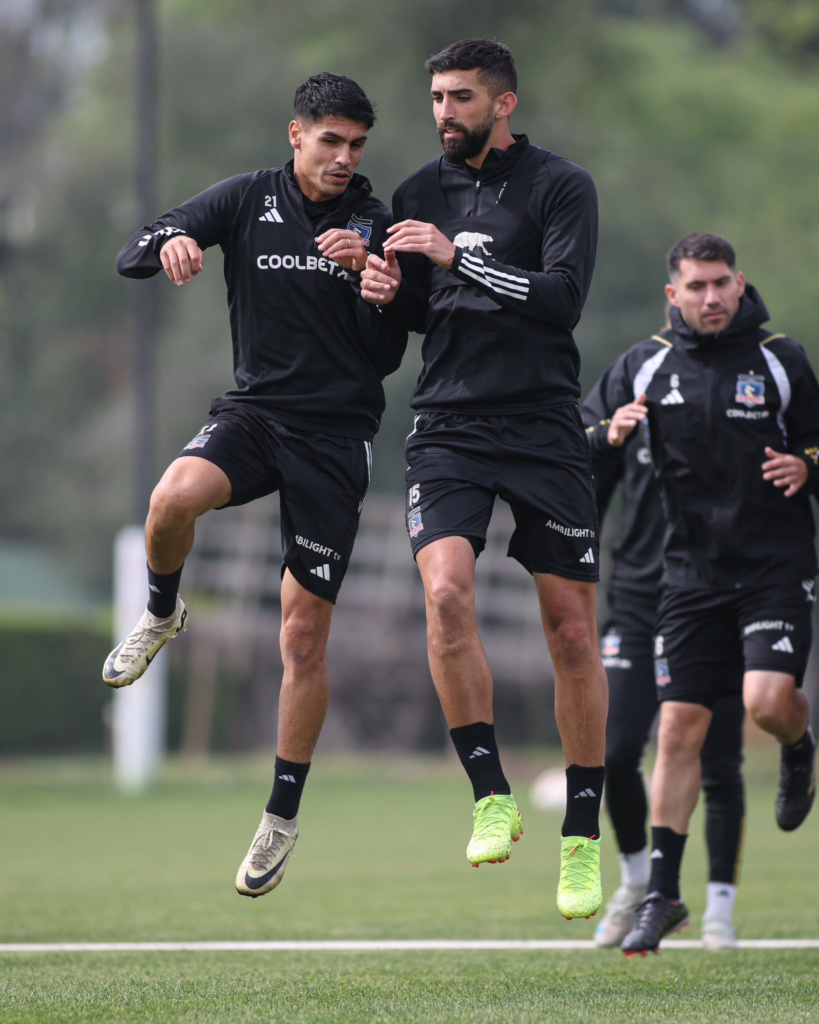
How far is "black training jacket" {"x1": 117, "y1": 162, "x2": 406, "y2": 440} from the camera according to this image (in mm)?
5777

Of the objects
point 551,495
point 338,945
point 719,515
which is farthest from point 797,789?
point 551,495

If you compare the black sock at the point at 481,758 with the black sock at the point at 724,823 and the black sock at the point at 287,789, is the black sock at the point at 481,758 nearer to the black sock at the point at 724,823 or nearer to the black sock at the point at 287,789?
the black sock at the point at 287,789

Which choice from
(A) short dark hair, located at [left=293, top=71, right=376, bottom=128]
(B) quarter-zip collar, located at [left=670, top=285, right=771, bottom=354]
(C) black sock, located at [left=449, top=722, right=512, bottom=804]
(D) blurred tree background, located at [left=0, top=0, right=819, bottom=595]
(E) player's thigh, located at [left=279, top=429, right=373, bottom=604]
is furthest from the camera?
(D) blurred tree background, located at [left=0, top=0, right=819, bottom=595]

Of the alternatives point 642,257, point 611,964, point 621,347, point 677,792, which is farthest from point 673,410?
point 642,257

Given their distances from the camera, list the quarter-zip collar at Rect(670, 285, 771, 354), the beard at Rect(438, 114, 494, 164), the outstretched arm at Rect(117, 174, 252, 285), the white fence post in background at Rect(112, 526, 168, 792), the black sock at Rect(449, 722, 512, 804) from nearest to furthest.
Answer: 1. the black sock at Rect(449, 722, 512, 804)
2. the outstretched arm at Rect(117, 174, 252, 285)
3. the beard at Rect(438, 114, 494, 164)
4. the quarter-zip collar at Rect(670, 285, 771, 354)
5. the white fence post in background at Rect(112, 526, 168, 792)

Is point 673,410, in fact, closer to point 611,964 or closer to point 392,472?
point 611,964

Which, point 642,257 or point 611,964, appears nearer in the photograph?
point 611,964

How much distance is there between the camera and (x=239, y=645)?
25.6 metres

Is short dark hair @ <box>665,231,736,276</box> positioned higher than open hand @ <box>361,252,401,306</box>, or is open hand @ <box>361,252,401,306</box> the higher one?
short dark hair @ <box>665,231,736,276</box>

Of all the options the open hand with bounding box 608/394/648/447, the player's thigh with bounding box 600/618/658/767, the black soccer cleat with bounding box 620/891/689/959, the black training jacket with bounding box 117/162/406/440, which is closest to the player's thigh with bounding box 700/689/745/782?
the player's thigh with bounding box 600/618/658/767

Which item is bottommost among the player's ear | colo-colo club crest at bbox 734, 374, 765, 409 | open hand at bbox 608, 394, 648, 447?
open hand at bbox 608, 394, 648, 447

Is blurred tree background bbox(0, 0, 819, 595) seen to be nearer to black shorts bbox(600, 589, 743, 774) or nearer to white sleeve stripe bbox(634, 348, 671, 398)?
black shorts bbox(600, 589, 743, 774)

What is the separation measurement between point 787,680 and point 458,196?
253cm

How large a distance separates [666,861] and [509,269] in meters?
2.96
